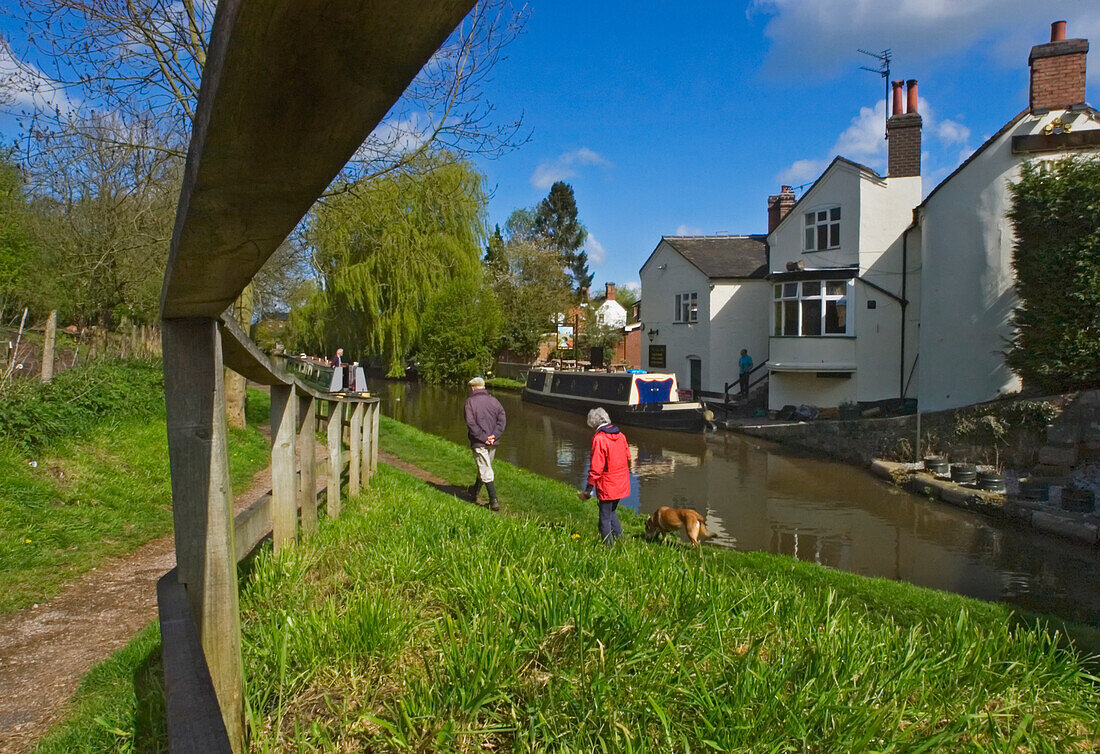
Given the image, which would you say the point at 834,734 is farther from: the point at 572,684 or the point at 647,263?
the point at 647,263

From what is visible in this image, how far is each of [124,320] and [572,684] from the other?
2233 centimetres

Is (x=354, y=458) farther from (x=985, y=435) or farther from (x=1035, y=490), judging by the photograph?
(x=985, y=435)

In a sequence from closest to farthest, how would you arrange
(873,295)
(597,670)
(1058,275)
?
(597,670) → (1058,275) → (873,295)

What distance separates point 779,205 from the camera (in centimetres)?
3241

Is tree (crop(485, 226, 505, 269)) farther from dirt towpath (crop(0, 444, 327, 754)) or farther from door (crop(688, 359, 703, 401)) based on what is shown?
dirt towpath (crop(0, 444, 327, 754))

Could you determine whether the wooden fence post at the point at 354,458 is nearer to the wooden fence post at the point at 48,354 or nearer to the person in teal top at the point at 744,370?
the wooden fence post at the point at 48,354

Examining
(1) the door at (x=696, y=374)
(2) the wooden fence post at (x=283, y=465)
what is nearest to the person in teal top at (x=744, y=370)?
(1) the door at (x=696, y=374)

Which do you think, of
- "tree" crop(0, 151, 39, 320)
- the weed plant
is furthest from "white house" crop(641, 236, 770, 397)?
the weed plant

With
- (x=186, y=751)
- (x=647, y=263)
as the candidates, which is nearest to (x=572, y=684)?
(x=186, y=751)

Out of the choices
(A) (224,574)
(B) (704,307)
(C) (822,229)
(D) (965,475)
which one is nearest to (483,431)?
(A) (224,574)

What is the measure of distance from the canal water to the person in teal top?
6.28 meters

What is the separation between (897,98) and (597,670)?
25.6 metres

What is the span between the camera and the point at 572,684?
2824 mm

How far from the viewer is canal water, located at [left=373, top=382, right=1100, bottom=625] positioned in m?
9.68
